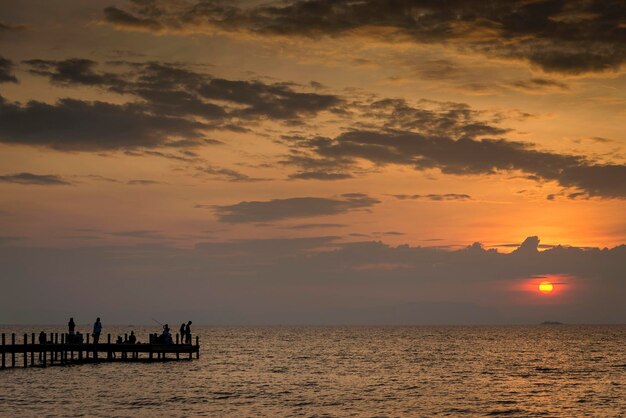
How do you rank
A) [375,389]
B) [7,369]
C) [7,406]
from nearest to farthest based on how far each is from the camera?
[7,406], [375,389], [7,369]

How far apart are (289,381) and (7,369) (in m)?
25.1

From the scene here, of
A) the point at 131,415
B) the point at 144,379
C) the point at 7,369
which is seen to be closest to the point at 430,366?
the point at 144,379

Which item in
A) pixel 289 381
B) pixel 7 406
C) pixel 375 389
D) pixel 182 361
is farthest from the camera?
pixel 182 361

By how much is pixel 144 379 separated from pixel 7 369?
15.2 meters

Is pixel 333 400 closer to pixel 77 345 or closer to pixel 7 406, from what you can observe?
pixel 7 406

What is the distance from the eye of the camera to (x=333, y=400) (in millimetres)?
50188

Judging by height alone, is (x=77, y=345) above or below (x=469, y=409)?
above

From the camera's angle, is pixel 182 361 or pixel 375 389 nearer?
pixel 375 389

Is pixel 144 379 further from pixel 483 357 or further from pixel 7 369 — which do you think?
pixel 483 357

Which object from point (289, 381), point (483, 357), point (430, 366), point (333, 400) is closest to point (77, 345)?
point (289, 381)

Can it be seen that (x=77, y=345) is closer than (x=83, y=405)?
No

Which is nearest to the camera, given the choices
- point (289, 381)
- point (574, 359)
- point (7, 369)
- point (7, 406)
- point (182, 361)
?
point (7, 406)

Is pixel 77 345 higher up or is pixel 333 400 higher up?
pixel 77 345

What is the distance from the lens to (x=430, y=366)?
8438 centimetres
